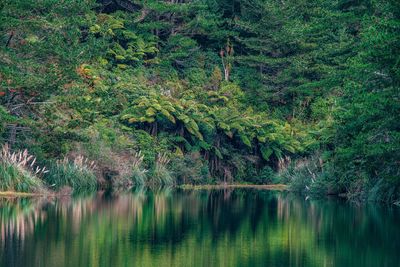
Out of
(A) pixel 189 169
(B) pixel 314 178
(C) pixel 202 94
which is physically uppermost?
(C) pixel 202 94

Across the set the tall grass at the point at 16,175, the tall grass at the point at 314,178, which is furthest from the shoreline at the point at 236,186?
the tall grass at the point at 16,175

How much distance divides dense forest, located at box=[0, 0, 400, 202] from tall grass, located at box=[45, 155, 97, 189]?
70mm

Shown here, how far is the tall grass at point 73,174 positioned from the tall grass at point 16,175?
1.74 m

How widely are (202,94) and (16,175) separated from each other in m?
24.0

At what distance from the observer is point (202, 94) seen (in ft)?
185

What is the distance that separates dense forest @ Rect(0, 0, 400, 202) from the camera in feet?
106

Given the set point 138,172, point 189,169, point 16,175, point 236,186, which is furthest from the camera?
point 236,186

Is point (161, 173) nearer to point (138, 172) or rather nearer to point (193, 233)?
point (138, 172)

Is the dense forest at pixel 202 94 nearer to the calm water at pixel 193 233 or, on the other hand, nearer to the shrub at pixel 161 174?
the shrub at pixel 161 174

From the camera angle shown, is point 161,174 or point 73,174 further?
point 161,174

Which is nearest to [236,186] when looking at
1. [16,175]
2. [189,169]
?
[189,169]

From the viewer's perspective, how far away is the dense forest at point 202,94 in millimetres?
32219

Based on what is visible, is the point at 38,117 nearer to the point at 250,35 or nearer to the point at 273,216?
the point at 273,216

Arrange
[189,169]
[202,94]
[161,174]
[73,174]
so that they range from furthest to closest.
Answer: [202,94] → [189,169] → [161,174] → [73,174]
